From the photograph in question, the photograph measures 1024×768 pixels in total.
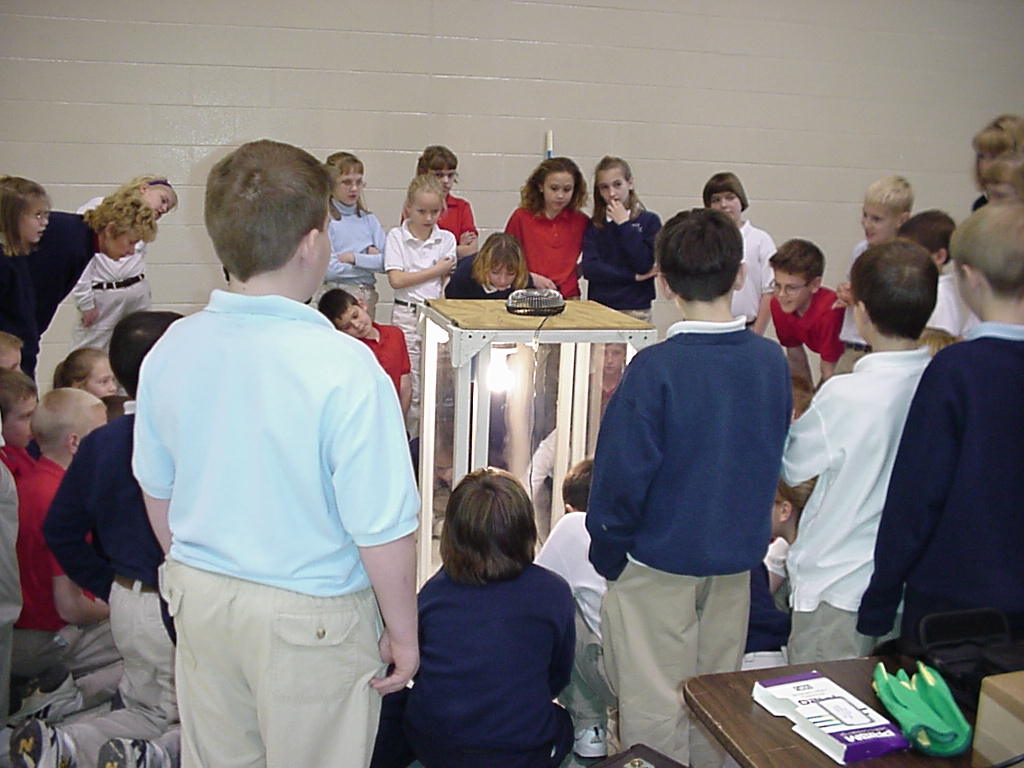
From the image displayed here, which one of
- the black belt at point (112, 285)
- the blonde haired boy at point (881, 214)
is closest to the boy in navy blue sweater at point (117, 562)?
the black belt at point (112, 285)

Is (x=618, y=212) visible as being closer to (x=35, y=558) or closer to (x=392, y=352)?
(x=392, y=352)

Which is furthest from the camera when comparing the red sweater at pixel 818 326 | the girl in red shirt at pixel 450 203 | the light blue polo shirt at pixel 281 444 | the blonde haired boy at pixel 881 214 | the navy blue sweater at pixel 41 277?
the girl in red shirt at pixel 450 203

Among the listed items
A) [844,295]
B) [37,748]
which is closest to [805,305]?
[844,295]

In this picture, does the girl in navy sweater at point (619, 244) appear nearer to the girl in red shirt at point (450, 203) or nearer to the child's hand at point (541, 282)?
the child's hand at point (541, 282)

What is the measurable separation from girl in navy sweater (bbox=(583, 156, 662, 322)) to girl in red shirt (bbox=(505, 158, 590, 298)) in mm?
97

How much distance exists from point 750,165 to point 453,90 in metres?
2.01

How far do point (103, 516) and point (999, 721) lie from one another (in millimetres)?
1791

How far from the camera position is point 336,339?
4.64 feet

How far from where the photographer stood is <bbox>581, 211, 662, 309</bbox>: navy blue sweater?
4555 millimetres

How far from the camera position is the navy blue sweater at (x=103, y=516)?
6.67 feet

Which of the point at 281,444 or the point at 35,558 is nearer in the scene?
the point at 281,444

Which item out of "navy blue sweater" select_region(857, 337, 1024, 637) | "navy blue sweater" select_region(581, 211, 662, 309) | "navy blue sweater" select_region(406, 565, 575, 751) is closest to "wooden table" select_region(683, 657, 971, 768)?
"navy blue sweater" select_region(857, 337, 1024, 637)

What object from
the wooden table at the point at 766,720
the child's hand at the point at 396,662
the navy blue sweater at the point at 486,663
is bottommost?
the navy blue sweater at the point at 486,663

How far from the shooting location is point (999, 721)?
120 centimetres
